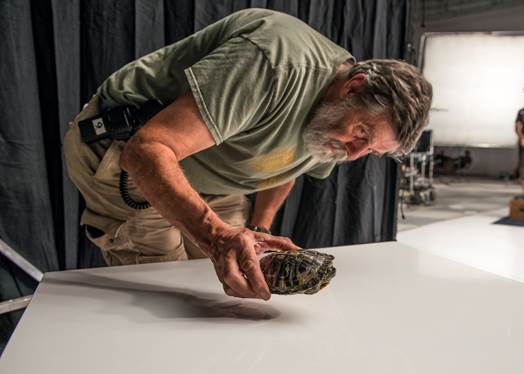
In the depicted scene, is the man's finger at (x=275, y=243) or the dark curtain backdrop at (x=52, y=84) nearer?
the man's finger at (x=275, y=243)

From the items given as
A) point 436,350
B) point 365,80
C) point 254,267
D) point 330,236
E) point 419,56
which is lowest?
point 330,236

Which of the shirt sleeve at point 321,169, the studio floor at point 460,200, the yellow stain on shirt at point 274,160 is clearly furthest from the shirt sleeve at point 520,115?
the yellow stain on shirt at point 274,160

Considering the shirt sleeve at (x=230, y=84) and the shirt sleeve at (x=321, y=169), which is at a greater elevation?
the shirt sleeve at (x=230, y=84)

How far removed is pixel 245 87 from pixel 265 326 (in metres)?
0.40

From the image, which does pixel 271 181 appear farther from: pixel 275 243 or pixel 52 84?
pixel 52 84

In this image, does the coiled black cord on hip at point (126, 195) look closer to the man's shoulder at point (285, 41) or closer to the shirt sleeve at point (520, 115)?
the man's shoulder at point (285, 41)

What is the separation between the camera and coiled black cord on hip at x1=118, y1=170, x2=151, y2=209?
1.05 meters

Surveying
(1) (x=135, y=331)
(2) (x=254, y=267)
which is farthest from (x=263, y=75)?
(1) (x=135, y=331)

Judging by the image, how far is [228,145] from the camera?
102cm

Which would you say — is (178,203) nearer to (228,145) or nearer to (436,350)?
(228,145)

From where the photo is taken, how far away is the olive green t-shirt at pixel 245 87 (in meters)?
0.82

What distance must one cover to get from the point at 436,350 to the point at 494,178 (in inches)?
270

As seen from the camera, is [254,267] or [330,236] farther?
[330,236]

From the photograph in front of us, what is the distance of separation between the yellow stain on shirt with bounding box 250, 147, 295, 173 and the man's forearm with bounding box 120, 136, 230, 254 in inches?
11.7
